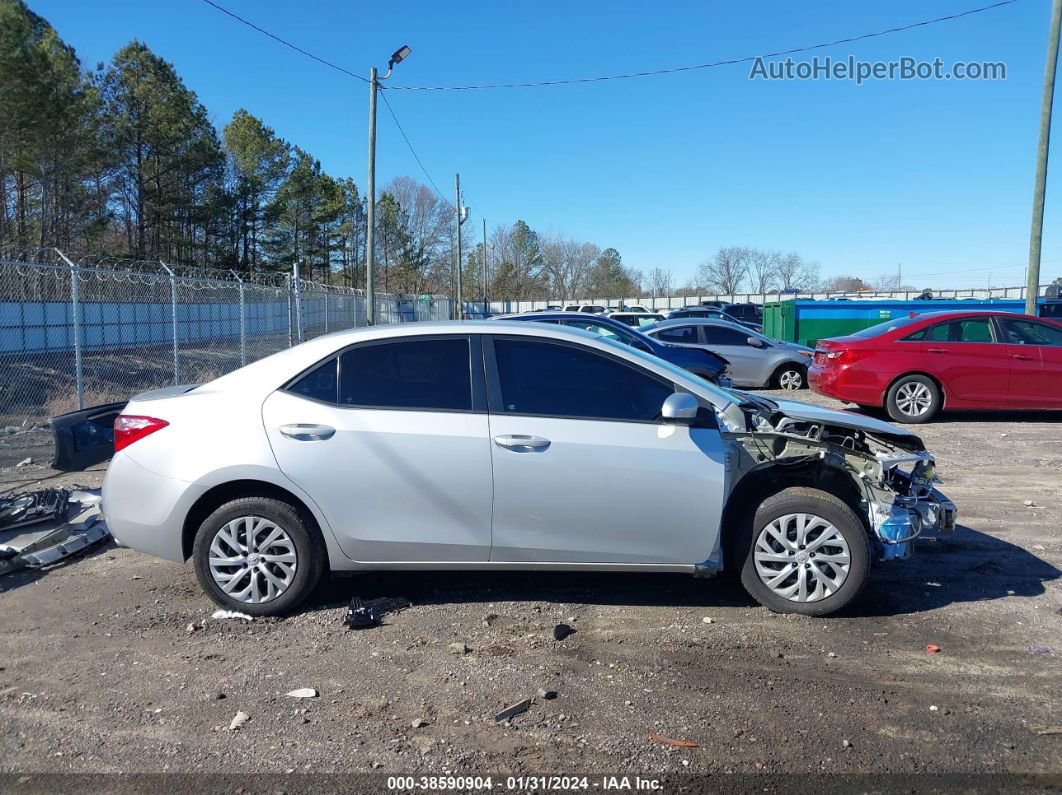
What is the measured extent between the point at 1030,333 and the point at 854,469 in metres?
8.06

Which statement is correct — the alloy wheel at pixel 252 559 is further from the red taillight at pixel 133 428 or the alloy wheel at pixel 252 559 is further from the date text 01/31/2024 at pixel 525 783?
the date text 01/31/2024 at pixel 525 783

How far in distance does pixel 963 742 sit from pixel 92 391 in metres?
15.4

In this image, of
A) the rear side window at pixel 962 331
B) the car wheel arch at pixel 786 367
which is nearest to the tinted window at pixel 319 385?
the rear side window at pixel 962 331

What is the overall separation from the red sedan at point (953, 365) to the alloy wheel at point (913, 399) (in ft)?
0.04

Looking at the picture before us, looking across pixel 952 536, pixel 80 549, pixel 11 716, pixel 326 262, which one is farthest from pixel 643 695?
pixel 326 262

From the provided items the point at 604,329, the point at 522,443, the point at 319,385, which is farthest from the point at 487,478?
the point at 604,329

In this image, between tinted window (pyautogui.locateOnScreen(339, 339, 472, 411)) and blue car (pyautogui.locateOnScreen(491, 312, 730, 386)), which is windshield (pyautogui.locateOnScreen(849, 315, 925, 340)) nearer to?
blue car (pyautogui.locateOnScreen(491, 312, 730, 386))

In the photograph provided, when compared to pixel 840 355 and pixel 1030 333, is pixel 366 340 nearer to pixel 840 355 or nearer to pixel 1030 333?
pixel 840 355

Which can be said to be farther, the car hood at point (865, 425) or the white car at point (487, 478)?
the car hood at point (865, 425)

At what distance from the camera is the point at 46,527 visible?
6.39 m

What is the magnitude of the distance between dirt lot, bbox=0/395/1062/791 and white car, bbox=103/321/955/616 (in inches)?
13.5

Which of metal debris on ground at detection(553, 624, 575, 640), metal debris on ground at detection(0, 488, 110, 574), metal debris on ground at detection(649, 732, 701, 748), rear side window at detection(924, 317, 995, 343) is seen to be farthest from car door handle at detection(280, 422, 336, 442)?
rear side window at detection(924, 317, 995, 343)

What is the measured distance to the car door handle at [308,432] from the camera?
461 cm

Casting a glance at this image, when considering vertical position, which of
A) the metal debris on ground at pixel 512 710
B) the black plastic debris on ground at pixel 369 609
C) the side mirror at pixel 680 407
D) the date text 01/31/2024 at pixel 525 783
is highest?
the side mirror at pixel 680 407
